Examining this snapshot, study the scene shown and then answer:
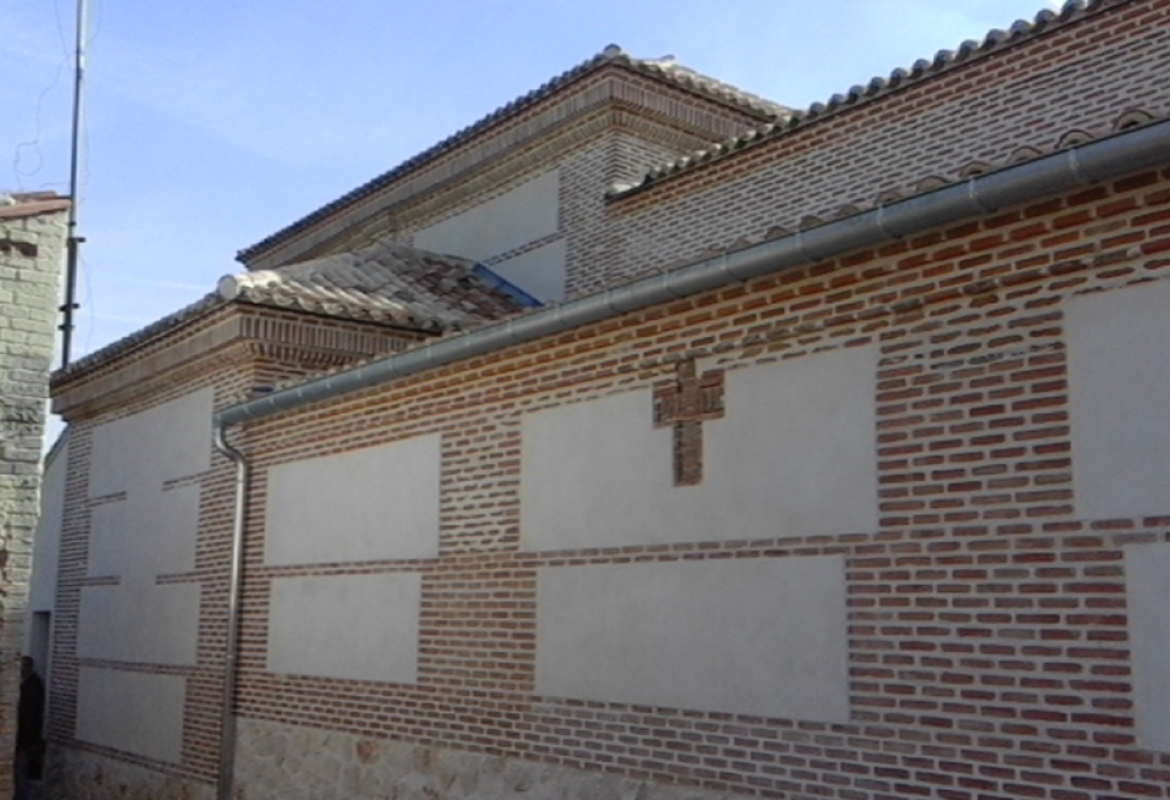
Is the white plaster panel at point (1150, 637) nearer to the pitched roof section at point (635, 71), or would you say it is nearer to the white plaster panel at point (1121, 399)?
the white plaster panel at point (1121, 399)

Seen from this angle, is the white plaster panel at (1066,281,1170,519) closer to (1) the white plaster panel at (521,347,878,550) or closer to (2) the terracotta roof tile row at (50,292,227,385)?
(1) the white plaster panel at (521,347,878,550)

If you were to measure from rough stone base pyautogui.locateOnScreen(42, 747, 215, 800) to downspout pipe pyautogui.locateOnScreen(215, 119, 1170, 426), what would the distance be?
4.36m

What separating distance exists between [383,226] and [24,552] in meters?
7.71

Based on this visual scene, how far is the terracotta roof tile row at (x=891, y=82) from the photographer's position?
9242 mm

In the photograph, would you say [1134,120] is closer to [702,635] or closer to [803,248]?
[803,248]

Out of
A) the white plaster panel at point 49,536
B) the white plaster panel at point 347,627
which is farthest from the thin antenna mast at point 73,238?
the white plaster panel at point 347,627

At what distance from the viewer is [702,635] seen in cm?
652

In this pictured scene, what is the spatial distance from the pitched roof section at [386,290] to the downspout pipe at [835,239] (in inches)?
87.9

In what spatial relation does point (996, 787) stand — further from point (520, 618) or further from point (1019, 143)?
point (1019, 143)

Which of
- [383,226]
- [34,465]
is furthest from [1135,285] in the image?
[383,226]

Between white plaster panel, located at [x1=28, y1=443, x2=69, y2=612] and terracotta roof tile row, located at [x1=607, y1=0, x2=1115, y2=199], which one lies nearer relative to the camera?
terracotta roof tile row, located at [x1=607, y1=0, x2=1115, y2=199]

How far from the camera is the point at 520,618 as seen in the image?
7.72 m

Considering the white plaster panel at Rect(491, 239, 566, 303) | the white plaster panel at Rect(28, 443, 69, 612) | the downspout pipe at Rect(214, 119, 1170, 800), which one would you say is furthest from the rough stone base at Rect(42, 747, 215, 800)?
the white plaster panel at Rect(491, 239, 566, 303)

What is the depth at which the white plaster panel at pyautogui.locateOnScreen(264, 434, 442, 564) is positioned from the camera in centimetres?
872
